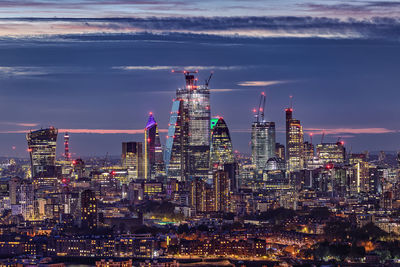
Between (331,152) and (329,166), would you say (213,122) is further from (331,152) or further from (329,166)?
(329,166)

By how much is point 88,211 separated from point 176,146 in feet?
107

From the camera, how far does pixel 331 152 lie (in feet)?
283

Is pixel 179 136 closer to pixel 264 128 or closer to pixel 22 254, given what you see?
pixel 264 128

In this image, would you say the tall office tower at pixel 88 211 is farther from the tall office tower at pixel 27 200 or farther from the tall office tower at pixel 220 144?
the tall office tower at pixel 220 144

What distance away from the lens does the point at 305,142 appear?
86.7m

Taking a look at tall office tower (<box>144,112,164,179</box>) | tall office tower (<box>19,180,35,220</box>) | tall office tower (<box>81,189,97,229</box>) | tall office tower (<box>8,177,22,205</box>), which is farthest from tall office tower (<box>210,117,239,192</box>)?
tall office tower (<box>81,189,97,229</box>)

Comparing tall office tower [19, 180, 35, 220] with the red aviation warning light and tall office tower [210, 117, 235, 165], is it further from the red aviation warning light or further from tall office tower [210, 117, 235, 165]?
the red aviation warning light

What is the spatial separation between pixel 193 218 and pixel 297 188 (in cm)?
1782

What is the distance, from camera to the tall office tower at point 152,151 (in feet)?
278

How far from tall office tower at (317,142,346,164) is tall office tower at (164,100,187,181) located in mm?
10135

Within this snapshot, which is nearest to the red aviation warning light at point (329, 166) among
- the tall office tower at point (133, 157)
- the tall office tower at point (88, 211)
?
the tall office tower at point (133, 157)

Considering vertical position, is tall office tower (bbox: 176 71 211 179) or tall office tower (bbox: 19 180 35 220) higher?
tall office tower (bbox: 176 71 211 179)

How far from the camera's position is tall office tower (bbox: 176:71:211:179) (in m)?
80.9

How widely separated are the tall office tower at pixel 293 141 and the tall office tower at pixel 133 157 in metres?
10.4
